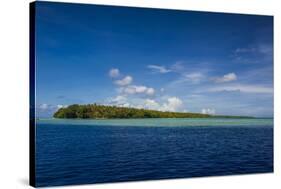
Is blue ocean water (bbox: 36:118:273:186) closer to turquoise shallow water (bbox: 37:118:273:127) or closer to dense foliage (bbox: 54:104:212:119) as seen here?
turquoise shallow water (bbox: 37:118:273:127)

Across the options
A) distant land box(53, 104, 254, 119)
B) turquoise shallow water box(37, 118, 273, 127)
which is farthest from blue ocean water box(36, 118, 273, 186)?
distant land box(53, 104, 254, 119)

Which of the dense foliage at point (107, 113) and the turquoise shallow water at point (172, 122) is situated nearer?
the dense foliage at point (107, 113)

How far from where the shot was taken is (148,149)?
486 inches

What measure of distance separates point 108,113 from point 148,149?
1.13 metres

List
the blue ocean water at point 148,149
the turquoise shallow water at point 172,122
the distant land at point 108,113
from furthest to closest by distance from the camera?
the turquoise shallow water at point 172,122 < the distant land at point 108,113 < the blue ocean water at point 148,149

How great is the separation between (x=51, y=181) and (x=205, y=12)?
492 cm

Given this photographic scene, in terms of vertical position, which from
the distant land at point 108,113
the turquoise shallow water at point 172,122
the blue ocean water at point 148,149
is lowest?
the blue ocean water at point 148,149

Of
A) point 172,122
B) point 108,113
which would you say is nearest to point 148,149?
point 172,122

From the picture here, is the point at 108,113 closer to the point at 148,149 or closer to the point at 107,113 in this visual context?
the point at 107,113

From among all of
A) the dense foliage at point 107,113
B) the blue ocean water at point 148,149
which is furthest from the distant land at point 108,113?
the blue ocean water at point 148,149

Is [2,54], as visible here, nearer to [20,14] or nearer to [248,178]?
[20,14]

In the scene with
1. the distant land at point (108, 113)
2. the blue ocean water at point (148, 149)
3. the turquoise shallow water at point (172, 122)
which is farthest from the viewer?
the turquoise shallow water at point (172, 122)

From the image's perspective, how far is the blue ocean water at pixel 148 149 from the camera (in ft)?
37.6

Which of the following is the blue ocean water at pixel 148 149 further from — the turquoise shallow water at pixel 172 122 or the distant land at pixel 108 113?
the distant land at pixel 108 113
